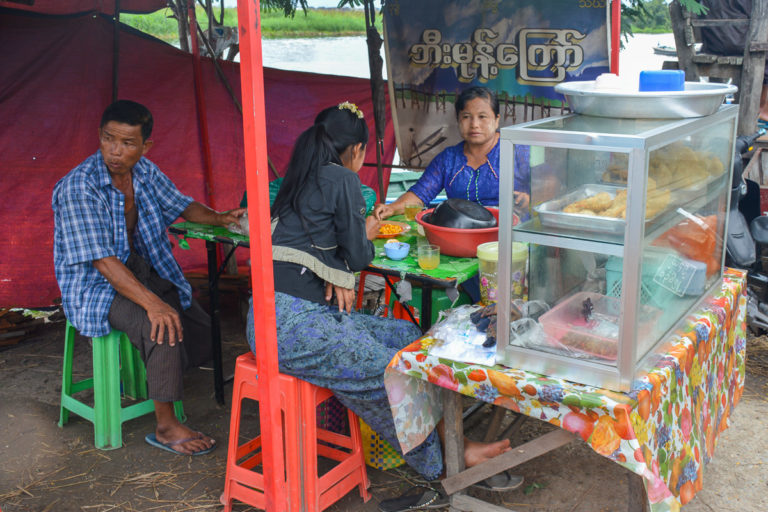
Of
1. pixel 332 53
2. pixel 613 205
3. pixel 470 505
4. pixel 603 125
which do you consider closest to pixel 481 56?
pixel 603 125

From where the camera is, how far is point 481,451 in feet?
8.66

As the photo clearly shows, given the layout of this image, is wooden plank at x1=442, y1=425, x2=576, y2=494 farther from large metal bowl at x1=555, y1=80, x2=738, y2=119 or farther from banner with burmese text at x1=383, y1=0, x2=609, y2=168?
banner with burmese text at x1=383, y1=0, x2=609, y2=168

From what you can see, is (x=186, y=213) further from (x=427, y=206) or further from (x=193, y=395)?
(x=427, y=206)

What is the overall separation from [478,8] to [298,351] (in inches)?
108

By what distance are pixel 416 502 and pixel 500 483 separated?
0.36 meters

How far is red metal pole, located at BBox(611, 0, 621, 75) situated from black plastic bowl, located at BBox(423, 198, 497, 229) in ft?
4.69

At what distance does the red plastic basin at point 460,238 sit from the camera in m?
2.90

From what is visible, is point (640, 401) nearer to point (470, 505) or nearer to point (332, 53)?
point (470, 505)

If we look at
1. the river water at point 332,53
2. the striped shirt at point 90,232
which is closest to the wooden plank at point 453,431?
the striped shirt at point 90,232

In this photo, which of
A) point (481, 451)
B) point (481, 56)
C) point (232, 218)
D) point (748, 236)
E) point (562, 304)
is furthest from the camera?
point (481, 56)

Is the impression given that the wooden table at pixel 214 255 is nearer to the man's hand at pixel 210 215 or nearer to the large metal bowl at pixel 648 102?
the man's hand at pixel 210 215

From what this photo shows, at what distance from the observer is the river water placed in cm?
1856

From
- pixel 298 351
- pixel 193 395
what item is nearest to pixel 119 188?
pixel 193 395

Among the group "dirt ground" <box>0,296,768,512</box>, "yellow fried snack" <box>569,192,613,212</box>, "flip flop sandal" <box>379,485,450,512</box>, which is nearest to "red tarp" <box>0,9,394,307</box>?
"dirt ground" <box>0,296,768,512</box>
